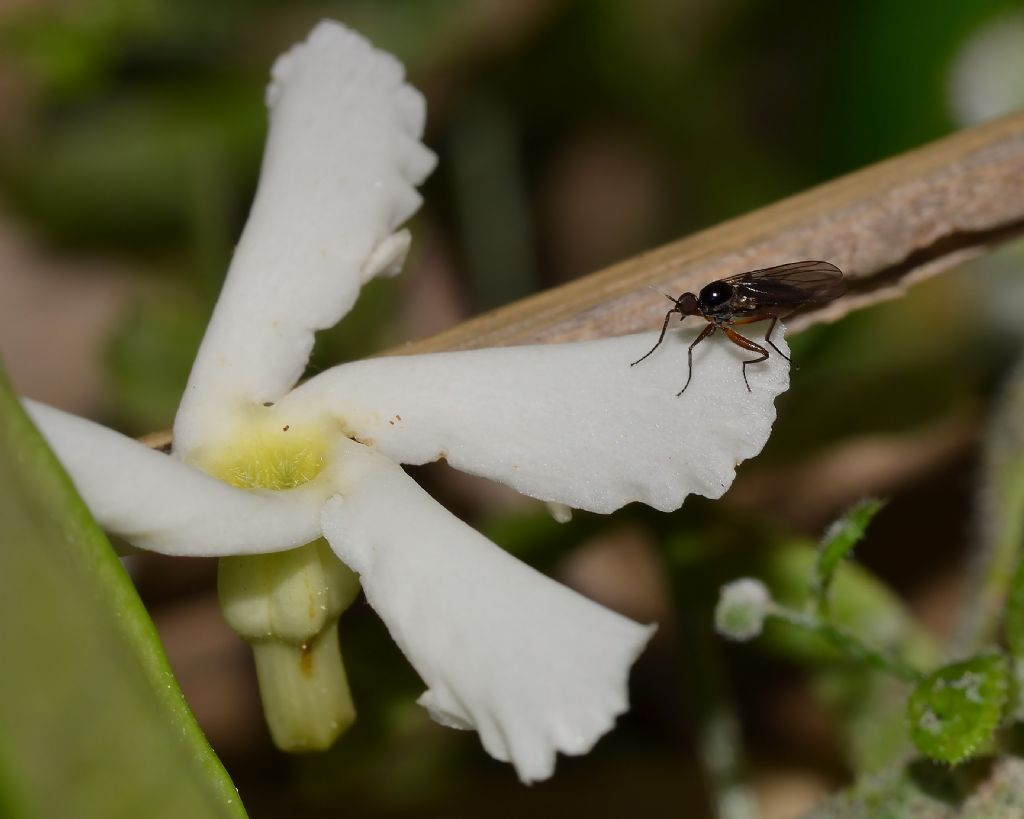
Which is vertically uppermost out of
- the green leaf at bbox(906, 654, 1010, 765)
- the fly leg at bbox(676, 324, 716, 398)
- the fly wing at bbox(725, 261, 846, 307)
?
the fly leg at bbox(676, 324, 716, 398)

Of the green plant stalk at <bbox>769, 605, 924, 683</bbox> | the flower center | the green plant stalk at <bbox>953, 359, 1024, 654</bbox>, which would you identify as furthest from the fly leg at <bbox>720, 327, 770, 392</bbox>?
the green plant stalk at <bbox>953, 359, 1024, 654</bbox>

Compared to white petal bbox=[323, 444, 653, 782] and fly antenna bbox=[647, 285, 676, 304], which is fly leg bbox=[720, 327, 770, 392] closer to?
fly antenna bbox=[647, 285, 676, 304]

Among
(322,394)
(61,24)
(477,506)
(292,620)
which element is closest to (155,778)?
(292,620)

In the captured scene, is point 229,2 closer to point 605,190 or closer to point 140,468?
point 605,190

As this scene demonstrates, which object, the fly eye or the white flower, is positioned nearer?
the white flower

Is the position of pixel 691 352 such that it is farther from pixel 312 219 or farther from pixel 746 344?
pixel 312 219

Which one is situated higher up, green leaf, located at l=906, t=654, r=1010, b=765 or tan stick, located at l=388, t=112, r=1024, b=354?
tan stick, located at l=388, t=112, r=1024, b=354
